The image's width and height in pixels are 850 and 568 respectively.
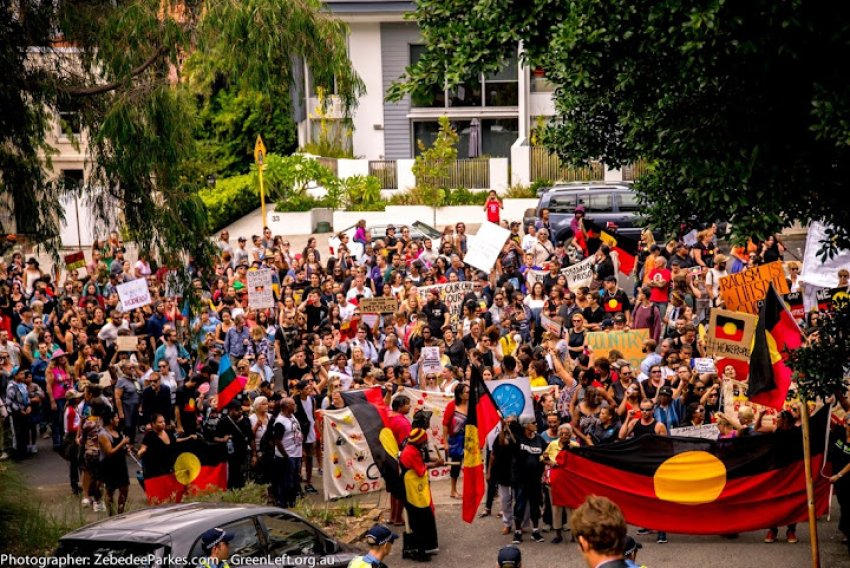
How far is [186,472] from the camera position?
1498 centimetres

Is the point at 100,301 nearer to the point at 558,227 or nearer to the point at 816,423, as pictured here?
the point at 558,227

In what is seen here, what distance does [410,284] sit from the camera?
21953 millimetres

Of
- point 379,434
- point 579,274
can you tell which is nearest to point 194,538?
point 379,434

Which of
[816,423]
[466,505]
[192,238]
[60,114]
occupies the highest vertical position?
[60,114]

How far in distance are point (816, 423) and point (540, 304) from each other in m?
8.20

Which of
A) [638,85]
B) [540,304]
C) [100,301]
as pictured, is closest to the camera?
[638,85]

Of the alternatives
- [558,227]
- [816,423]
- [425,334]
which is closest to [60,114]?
[425,334]

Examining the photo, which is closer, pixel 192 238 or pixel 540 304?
pixel 192 238

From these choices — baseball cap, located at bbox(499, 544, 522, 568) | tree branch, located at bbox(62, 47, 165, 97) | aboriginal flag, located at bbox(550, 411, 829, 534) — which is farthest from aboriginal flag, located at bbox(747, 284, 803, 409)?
tree branch, located at bbox(62, 47, 165, 97)

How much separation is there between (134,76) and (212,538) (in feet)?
22.3

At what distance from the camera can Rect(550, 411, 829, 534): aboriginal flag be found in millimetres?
13016

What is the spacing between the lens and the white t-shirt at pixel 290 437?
14789 mm

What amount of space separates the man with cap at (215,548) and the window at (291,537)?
61cm

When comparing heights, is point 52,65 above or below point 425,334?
above
